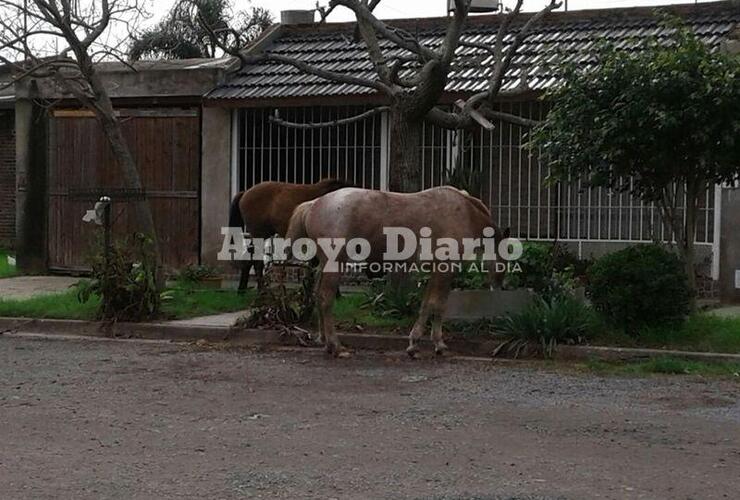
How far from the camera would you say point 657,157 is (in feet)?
35.6

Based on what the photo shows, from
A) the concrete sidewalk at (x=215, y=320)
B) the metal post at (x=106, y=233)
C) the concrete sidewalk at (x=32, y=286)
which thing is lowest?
the concrete sidewalk at (x=215, y=320)

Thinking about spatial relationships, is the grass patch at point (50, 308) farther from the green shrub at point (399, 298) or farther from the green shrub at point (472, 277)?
the green shrub at point (472, 277)

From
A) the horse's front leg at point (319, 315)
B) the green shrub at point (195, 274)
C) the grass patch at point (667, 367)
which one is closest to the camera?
the grass patch at point (667, 367)

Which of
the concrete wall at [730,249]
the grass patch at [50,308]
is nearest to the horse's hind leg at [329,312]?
the grass patch at [50,308]

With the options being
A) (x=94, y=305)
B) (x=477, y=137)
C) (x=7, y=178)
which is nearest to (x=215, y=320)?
(x=94, y=305)

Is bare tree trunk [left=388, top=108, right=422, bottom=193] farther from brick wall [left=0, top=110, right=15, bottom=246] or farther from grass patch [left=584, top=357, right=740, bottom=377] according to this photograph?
brick wall [left=0, top=110, right=15, bottom=246]

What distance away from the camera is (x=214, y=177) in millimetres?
17125

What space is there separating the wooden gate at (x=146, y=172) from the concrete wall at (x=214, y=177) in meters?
0.16

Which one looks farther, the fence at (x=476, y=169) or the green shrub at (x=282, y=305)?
the fence at (x=476, y=169)

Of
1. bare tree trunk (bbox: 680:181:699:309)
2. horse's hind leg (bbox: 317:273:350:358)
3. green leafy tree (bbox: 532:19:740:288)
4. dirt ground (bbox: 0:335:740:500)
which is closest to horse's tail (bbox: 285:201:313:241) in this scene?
horse's hind leg (bbox: 317:273:350:358)

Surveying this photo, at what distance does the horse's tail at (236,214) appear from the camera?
48.4 feet

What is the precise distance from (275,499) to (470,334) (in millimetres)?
6163

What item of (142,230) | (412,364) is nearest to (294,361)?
(412,364)

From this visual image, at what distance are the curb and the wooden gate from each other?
12.7ft
